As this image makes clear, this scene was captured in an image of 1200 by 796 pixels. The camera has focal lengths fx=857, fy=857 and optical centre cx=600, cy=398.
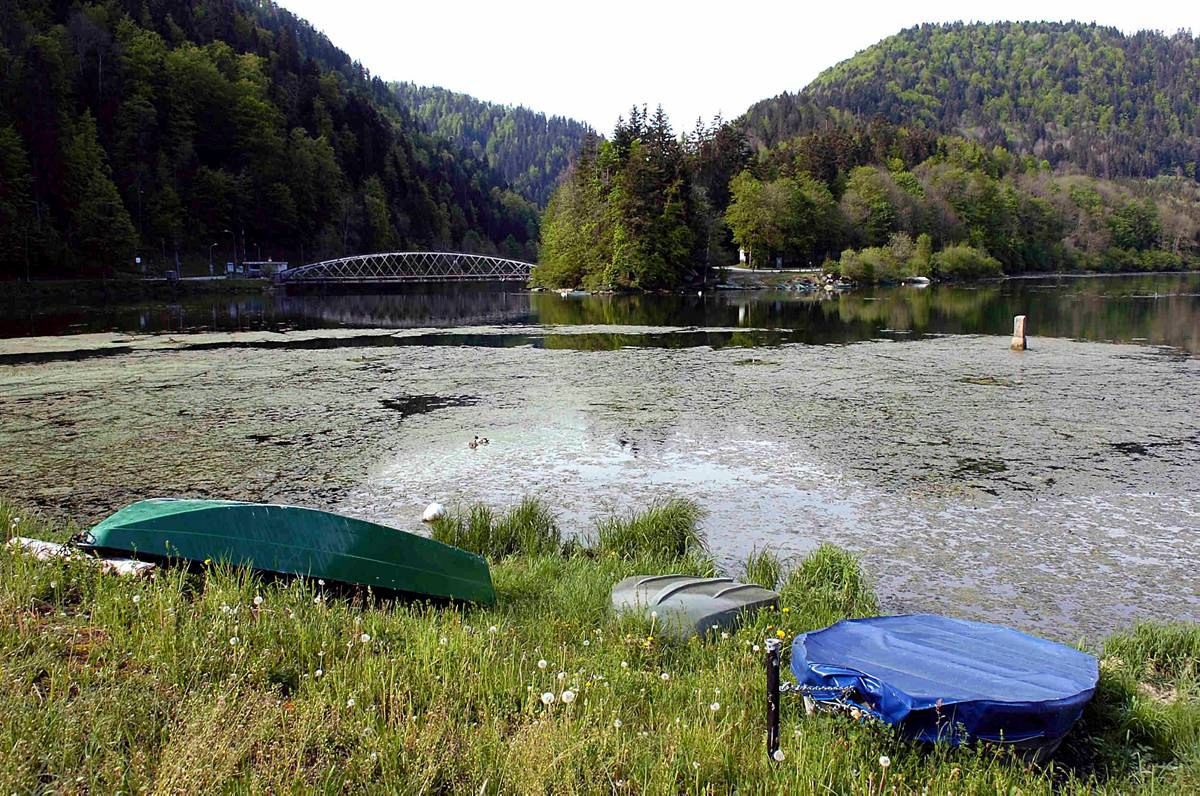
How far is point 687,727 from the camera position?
423cm

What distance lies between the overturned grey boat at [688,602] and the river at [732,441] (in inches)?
60.5

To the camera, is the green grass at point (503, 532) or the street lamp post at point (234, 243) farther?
the street lamp post at point (234, 243)

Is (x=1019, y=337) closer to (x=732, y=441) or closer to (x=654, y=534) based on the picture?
(x=732, y=441)

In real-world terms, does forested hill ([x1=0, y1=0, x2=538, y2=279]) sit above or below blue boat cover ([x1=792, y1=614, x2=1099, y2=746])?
above

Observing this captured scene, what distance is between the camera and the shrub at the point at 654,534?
870 cm

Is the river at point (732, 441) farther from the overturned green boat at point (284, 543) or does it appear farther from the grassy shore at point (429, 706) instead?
the overturned green boat at point (284, 543)

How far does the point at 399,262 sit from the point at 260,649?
110687 millimetres

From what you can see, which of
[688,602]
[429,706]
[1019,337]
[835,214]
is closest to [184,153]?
[835,214]

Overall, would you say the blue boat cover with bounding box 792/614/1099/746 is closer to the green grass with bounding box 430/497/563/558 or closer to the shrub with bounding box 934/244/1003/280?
the green grass with bounding box 430/497/563/558

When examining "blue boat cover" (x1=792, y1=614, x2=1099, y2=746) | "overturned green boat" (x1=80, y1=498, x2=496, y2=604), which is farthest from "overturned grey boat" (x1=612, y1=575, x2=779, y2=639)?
"overturned green boat" (x1=80, y1=498, x2=496, y2=604)

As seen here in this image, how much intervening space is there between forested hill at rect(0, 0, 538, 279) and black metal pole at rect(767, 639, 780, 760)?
69.8 m

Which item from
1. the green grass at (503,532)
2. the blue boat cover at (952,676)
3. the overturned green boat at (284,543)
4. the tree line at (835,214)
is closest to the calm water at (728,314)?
the tree line at (835,214)

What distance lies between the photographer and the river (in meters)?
8.85

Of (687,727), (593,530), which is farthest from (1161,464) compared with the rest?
(687,727)
